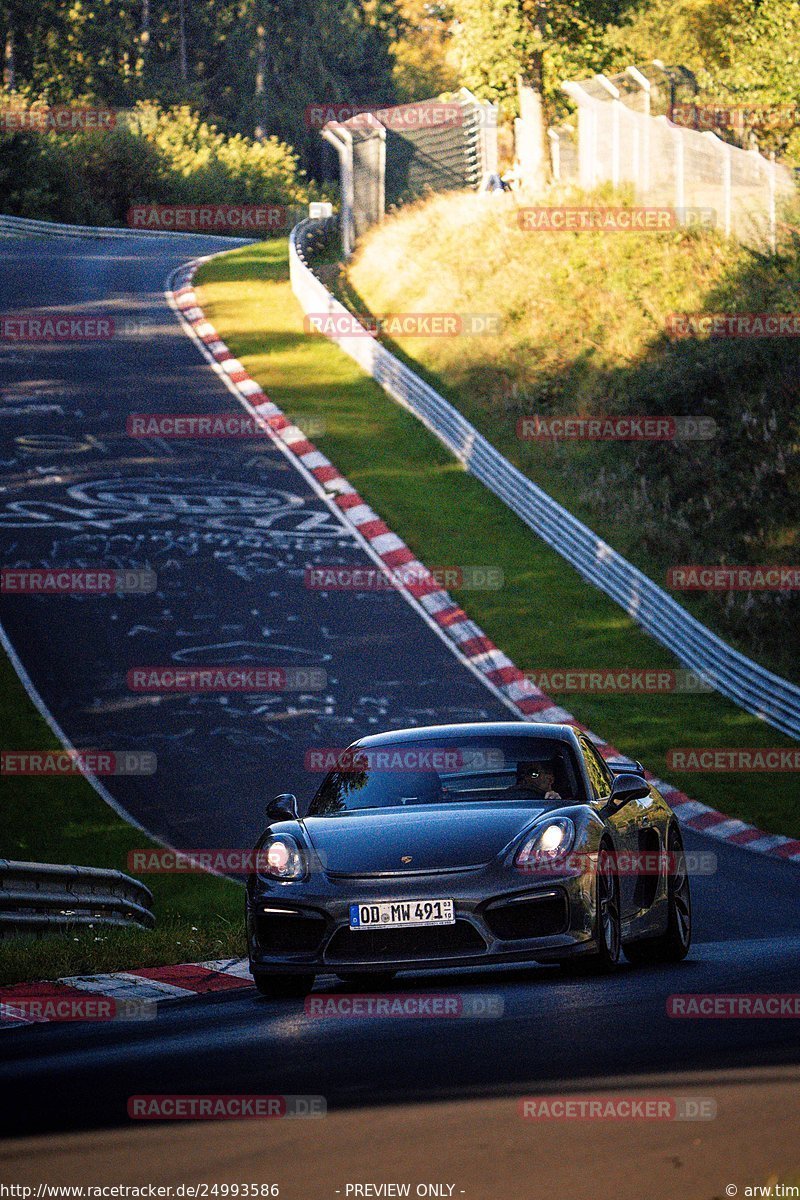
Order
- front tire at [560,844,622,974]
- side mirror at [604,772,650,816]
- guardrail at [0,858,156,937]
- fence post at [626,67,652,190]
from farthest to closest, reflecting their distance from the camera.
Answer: fence post at [626,67,652,190] → guardrail at [0,858,156,937] → side mirror at [604,772,650,816] → front tire at [560,844,622,974]

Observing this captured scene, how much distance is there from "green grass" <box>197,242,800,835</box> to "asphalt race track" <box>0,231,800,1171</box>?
1.00m

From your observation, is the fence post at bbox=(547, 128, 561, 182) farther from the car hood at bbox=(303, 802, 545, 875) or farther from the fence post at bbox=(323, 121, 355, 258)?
the car hood at bbox=(303, 802, 545, 875)

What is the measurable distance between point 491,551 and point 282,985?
17.8m

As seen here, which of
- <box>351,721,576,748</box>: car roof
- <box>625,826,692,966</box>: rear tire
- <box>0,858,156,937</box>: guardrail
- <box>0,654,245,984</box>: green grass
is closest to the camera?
<box>351,721,576,748</box>: car roof

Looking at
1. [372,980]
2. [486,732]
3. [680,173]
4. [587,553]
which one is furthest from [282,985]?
[680,173]

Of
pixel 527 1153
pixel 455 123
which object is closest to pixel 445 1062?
pixel 527 1153

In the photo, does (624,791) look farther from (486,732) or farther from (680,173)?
(680,173)

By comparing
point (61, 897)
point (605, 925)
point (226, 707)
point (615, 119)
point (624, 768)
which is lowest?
point (226, 707)

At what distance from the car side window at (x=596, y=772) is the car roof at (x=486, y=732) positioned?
0.12 m

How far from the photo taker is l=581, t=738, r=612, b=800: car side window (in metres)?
9.52

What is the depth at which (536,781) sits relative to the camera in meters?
9.28

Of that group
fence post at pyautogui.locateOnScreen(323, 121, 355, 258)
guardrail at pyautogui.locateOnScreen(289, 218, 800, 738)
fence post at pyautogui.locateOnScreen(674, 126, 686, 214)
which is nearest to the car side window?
guardrail at pyautogui.locateOnScreen(289, 218, 800, 738)

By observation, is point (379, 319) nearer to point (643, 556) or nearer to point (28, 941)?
point (643, 556)

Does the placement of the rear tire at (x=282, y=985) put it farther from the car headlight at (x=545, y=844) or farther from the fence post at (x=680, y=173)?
the fence post at (x=680, y=173)
